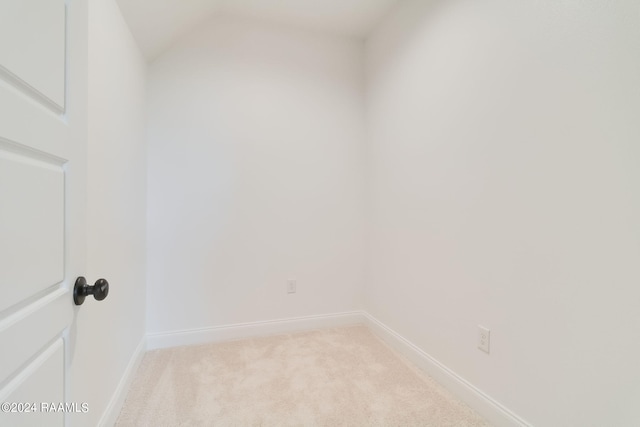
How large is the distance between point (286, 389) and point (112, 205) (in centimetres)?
136

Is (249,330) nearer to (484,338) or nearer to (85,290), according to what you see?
(484,338)

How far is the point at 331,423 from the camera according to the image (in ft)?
4.84

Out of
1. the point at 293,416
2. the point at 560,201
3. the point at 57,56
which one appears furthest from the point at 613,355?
the point at 57,56

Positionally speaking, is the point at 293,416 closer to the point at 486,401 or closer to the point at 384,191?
the point at 486,401

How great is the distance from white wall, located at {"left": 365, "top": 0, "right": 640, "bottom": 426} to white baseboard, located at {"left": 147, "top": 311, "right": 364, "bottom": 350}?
2.25ft

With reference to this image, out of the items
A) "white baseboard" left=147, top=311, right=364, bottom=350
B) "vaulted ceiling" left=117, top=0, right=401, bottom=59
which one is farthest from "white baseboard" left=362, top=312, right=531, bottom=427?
"vaulted ceiling" left=117, top=0, right=401, bottom=59

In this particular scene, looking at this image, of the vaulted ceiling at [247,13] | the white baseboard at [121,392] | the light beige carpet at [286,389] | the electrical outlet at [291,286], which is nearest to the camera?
the white baseboard at [121,392]

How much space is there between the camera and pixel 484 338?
5.01 feet

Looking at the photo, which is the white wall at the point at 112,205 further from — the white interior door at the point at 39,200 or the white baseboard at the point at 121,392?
the white interior door at the point at 39,200

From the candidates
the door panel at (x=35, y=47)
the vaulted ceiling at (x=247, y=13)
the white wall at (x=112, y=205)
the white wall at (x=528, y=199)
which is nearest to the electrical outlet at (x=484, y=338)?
the white wall at (x=528, y=199)

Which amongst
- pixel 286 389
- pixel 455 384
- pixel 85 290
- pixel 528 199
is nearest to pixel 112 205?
pixel 85 290

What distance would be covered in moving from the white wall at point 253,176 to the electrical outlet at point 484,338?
4.30ft

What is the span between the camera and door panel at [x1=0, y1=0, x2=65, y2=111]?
1.66ft

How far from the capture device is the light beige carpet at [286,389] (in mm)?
1508
